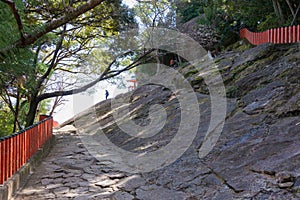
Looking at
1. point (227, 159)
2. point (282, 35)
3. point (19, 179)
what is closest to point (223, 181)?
Answer: point (227, 159)

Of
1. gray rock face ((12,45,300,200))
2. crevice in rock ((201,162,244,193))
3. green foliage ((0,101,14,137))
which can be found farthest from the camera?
green foliage ((0,101,14,137))

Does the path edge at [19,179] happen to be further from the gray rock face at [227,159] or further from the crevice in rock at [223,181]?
the crevice in rock at [223,181]

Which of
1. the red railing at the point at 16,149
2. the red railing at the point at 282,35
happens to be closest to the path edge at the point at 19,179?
the red railing at the point at 16,149

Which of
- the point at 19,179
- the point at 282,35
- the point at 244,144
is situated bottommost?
the point at 19,179

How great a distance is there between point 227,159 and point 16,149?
3343 mm

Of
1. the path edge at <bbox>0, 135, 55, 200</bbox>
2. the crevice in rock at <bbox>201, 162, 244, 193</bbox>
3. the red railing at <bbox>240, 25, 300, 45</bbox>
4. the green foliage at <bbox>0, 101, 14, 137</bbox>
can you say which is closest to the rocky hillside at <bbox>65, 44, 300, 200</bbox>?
the crevice in rock at <bbox>201, 162, 244, 193</bbox>

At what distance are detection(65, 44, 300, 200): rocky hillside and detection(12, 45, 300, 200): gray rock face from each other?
11 millimetres

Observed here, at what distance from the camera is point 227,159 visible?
159 inches

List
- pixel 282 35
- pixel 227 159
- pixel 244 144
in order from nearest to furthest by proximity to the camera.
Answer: pixel 227 159 → pixel 244 144 → pixel 282 35

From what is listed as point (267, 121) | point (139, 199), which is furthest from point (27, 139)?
point (267, 121)

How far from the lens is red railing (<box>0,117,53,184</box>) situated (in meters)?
3.65

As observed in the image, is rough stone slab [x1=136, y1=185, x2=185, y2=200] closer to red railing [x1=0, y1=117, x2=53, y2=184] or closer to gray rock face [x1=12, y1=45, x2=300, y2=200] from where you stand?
gray rock face [x1=12, y1=45, x2=300, y2=200]

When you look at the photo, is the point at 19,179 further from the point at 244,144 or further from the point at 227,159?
the point at 244,144

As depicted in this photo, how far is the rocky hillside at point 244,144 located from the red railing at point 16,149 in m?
1.68
